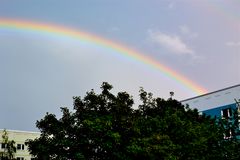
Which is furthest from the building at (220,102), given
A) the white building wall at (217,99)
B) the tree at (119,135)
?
the tree at (119,135)

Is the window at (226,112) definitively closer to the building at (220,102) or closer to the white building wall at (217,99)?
the building at (220,102)

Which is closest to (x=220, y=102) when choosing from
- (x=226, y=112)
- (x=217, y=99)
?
(x=217, y=99)

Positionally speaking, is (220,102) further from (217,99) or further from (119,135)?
(119,135)

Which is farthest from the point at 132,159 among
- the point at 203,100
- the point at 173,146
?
the point at 203,100

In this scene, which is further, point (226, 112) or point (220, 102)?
point (220, 102)

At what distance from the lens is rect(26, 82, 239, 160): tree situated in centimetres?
2441

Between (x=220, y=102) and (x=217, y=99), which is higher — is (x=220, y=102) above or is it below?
below

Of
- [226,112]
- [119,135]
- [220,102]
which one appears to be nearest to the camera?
[119,135]

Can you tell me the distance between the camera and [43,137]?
27.7 m

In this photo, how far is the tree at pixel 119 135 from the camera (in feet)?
80.1

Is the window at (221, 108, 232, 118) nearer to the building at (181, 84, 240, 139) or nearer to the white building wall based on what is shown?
the building at (181, 84, 240, 139)

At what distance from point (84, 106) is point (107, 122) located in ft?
12.7

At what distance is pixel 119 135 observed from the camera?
24.4m

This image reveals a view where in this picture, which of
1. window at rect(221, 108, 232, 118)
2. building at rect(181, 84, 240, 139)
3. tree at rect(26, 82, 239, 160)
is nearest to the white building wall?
building at rect(181, 84, 240, 139)
